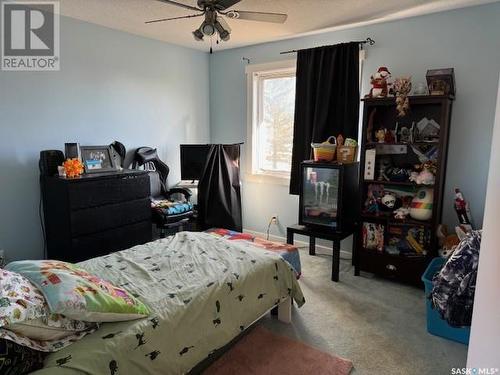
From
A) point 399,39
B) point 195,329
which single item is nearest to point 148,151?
point 195,329

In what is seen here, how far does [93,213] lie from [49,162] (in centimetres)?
58

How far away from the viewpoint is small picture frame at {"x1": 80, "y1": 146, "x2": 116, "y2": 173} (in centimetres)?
317

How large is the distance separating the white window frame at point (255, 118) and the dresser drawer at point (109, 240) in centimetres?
151

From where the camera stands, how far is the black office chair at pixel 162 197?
3.56 meters

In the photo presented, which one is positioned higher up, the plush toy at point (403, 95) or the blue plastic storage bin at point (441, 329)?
the plush toy at point (403, 95)

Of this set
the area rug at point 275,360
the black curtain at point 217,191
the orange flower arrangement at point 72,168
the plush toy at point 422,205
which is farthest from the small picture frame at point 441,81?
the orange flower arrangement at point 72,168

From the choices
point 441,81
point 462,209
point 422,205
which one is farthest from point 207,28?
point 462,209

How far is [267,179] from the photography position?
427 centimetres

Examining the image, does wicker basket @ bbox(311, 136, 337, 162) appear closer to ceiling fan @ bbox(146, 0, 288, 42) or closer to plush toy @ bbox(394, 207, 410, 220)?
plush toy @ bbox(394, 207, 410, 220)

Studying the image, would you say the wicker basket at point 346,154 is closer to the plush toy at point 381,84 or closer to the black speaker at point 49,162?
the plush toy at point 381,84

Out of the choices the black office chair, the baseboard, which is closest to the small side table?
the baseboard

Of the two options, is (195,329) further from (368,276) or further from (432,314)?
(368,276)

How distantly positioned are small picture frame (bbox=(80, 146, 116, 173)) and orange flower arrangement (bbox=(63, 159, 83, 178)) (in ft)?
0.46

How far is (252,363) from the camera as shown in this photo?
2.03 m
